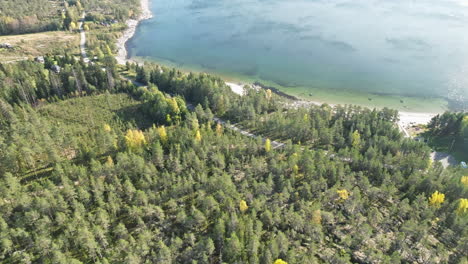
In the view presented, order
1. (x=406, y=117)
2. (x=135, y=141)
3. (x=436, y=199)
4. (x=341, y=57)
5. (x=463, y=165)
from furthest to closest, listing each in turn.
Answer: (x=341, y=57)
(x=406, y=117)
(x=463, y=165)
(x=135, y=141)
(x=436, y=199)

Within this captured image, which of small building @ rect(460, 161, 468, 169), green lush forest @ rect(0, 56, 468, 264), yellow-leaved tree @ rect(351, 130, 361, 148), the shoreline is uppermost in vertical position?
the shoreline

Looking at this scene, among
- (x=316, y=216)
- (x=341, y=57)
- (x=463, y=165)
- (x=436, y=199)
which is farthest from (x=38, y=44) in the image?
(x=463, y=165)

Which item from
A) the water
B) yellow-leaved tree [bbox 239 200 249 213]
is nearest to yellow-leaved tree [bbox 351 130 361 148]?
yellow-leaved tree [bbox 239 200 249 213]

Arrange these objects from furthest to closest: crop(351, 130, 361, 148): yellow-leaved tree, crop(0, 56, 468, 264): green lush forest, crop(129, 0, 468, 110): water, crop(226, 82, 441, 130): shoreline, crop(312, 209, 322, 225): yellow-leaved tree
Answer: crop(129, 0, 468, 110): water < crop(226, 82, 441, 130): shoreline < crop(351, 130, 361, 148): yellow-leaved tree < crop(312, 209, 322, 225): yellow-leaved tree < crop(0, 56, 468, 264): green lush forest

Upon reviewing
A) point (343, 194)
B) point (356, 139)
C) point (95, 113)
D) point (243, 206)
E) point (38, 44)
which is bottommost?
point (243, 206)

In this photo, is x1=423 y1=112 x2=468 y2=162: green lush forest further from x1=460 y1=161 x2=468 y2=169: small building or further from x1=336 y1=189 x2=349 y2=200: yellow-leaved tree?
x1=336 y1=189 x2=349 y2=200: yellow-leaved tree

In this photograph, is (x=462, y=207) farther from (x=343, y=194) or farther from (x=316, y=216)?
(x=316, y=216)
